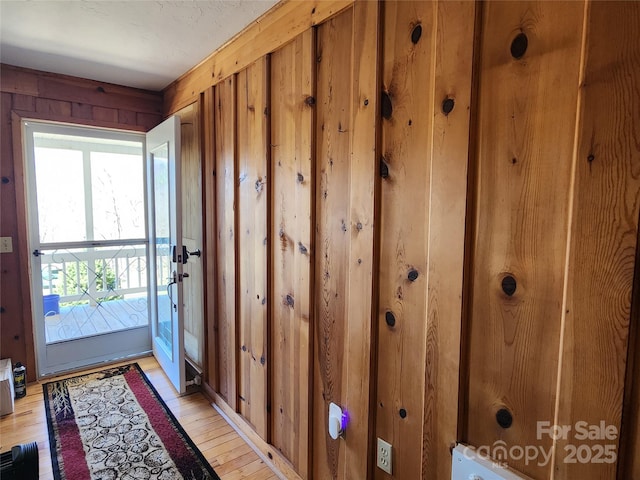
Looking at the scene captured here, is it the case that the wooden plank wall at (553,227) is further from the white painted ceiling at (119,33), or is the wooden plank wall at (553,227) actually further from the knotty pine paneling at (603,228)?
the white painted ceiling at (119,33)

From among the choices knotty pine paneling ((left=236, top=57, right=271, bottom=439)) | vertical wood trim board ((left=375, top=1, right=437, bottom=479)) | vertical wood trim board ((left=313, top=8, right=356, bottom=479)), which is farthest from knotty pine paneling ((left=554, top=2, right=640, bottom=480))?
knotty pine paneling ((left=236, top=57, right=271, bottom=439))

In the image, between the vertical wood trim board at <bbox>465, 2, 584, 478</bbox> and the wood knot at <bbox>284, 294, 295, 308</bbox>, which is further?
the wood knot at <bbox>284, 294, 295, 308</bbox>

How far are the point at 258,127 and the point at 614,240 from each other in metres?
1.68

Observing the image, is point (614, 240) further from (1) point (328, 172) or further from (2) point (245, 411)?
(2) point (245, 411)

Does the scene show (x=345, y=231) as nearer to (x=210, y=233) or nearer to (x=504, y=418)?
(x=504, y=418)

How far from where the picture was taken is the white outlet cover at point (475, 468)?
38.4 inches

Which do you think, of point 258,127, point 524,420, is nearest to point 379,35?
point 258,127

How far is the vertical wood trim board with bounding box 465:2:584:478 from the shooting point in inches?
33.7

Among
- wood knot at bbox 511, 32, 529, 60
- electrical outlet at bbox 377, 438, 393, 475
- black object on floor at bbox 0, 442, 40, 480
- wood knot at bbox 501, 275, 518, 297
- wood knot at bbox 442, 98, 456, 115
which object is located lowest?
electrical outlet at bbox 377, 438, 393, 475

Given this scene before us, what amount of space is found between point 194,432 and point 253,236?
4.46 ft

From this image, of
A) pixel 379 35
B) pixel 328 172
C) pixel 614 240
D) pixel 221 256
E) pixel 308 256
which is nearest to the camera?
pixel 614 240

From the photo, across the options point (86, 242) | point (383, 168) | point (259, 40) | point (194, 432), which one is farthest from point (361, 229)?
point (86, 242)

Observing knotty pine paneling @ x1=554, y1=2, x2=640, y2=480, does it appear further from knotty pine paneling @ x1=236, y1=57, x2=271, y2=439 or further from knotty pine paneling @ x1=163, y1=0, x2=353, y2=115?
knotty pine paneling @ x1=236, y1=57, x2=271, y2=439

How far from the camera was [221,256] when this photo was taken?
2.47 m
